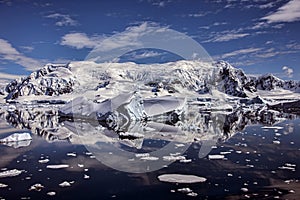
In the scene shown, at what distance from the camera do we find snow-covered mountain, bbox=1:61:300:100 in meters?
80.3

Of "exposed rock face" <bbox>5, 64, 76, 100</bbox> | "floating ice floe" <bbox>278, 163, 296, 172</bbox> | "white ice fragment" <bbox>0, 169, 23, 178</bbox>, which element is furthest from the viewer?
"exposed rock face" <bbox>5, 64, 76, 100</bbox>

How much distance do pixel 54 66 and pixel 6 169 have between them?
4327 inches

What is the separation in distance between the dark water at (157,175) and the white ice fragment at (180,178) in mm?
135

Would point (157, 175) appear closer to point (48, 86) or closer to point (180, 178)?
point (180, 178)

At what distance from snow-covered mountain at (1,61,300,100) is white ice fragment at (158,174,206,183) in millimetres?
62873

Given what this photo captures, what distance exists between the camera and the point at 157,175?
17.9ft

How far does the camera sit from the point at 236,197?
4293 mm

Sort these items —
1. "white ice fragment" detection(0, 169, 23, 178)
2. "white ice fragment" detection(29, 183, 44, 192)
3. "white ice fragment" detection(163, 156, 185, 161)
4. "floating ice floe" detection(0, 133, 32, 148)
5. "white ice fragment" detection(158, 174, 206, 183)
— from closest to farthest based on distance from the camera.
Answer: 1. "white ice fragment" detection(29, 183, 44, 192)
2. "white ice fragment" detection(158, 174, 206, 183)
3. "white ice fragment" detection(0, 169, 23, 178)
4. "white ice fragment" detection(163, 156, 185, 161)
5. "floating ice floe" detection(0, 133, 32, 148)

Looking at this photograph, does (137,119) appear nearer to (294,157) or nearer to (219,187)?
(294,157)

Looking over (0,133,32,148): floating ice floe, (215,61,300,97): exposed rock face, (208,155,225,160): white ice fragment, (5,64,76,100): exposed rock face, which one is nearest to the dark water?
(208,155,225,160): white ice fragment

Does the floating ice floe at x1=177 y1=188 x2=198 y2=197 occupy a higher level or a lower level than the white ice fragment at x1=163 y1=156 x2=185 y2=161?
lower

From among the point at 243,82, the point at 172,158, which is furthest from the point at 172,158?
the point at 243,82

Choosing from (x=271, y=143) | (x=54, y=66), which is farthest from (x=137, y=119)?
(x=54, y=66)

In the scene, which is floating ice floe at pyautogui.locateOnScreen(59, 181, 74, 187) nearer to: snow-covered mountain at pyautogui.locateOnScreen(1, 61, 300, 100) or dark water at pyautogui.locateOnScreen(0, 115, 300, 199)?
dark water at pyautogui.locateOnScreen(0, 115, 300, 199)
